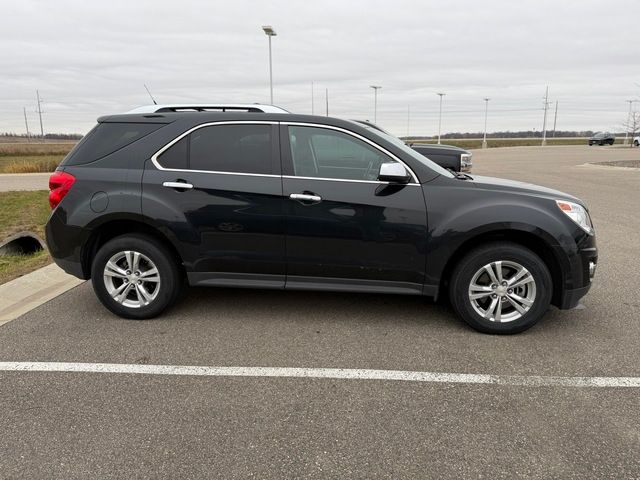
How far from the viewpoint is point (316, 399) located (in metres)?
3.09

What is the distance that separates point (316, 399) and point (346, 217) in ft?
4.97

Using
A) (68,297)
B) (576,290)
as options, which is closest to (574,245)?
(576,290)

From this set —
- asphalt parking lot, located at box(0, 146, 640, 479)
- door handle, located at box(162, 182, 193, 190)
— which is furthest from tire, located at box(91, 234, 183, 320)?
door handle, located at box(162, 182, 193, 190)

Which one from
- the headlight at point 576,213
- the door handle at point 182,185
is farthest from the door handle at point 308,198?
the headlight at point 576,213

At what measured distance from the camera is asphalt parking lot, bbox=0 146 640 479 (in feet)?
8.23

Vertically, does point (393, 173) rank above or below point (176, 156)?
below

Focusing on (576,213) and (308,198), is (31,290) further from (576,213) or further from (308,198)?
(576,213)

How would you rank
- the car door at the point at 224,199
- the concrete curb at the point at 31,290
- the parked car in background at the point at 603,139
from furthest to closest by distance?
the parked car in background at the point at 603,139 → the concrete curb at the point at 31,290 → the car door at the point at 224,199

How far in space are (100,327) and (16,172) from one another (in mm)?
19186

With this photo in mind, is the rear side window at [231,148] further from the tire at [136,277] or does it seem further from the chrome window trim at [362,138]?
the tire at [136,277]

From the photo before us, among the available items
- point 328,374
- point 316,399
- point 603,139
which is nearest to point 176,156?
point 328,374

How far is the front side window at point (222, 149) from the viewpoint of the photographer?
417 cm

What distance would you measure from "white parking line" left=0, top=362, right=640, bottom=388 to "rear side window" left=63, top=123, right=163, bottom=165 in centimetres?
179

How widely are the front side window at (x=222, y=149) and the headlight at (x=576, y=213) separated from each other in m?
2.46
